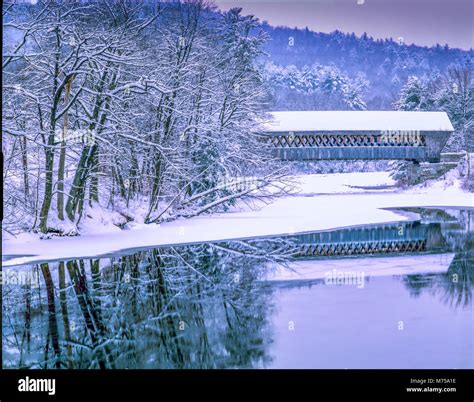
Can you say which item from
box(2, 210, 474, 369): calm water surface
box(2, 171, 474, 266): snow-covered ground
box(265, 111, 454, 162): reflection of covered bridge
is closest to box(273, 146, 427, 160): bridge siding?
box(265, 111, 454, 162): reflection of covered bridge

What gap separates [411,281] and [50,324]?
220 inches

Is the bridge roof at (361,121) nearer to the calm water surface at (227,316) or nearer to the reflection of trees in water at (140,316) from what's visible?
the calm water surface at (227,316)

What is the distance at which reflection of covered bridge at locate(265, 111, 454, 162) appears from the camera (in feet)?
131

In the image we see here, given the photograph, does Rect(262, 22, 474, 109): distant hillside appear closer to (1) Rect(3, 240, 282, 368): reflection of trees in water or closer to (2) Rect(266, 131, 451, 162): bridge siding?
(2) Rect(266, 131, 451, 162): bridge siding

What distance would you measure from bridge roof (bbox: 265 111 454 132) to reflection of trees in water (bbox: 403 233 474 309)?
2729 cm

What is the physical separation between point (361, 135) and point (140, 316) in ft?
112

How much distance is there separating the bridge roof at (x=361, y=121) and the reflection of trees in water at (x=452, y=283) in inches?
1074

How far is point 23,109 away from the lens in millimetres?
18891

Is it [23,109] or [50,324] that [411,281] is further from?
[23,109]

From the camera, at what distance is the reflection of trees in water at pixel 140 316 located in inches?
247

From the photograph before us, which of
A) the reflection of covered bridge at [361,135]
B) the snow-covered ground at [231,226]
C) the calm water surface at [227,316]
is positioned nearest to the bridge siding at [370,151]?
the reflection of covered bridge at [361,135]

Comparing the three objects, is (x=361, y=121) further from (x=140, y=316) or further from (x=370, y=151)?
(x=140, y=316)

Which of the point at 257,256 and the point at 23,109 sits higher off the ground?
the point at 23,109

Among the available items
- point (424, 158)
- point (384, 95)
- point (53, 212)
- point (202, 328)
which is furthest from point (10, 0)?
point (384, 95)
